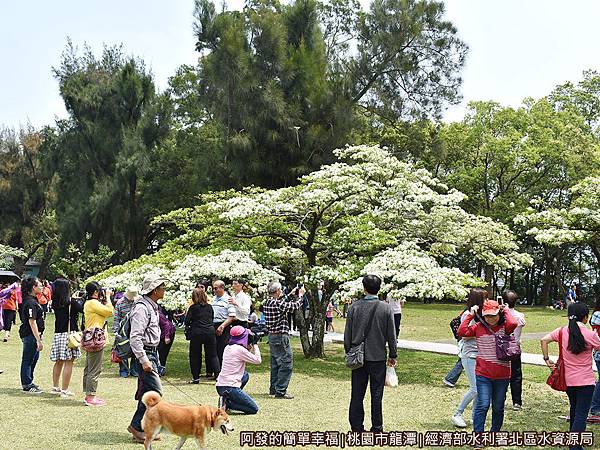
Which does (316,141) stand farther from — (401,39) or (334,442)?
(334,442)

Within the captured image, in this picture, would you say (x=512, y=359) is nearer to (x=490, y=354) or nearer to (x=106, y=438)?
(x=490, y=354)

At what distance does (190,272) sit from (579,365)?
7.52m

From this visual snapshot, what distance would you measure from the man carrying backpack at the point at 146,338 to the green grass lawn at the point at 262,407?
331mm

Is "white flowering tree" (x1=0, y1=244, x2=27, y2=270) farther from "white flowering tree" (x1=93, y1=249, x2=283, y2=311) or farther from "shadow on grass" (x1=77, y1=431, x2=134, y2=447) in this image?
"shadow on grass" (x1=77, y1=431, x2=134, y2=447)

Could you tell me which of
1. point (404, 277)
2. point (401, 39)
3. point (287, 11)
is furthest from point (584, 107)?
point (404, 277)

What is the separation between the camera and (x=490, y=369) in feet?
21.2

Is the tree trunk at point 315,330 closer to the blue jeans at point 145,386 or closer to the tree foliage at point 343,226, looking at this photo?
the tree foliage at point 343,226

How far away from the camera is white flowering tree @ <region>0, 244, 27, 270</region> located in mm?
40481

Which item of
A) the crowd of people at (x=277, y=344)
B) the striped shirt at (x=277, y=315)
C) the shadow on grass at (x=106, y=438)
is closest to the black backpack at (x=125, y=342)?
the crowd of people at (x=277, y=344)

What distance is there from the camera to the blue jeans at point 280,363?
31.0 feet

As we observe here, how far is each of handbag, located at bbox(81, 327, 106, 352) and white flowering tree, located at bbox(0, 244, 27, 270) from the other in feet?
115

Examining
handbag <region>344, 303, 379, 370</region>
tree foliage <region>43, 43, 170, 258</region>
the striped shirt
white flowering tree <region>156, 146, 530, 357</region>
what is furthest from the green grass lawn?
tree foliage <region>43, 43, 170, 258</region>

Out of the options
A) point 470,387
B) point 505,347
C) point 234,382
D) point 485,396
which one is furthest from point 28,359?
point 505,347

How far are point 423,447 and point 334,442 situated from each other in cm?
93
